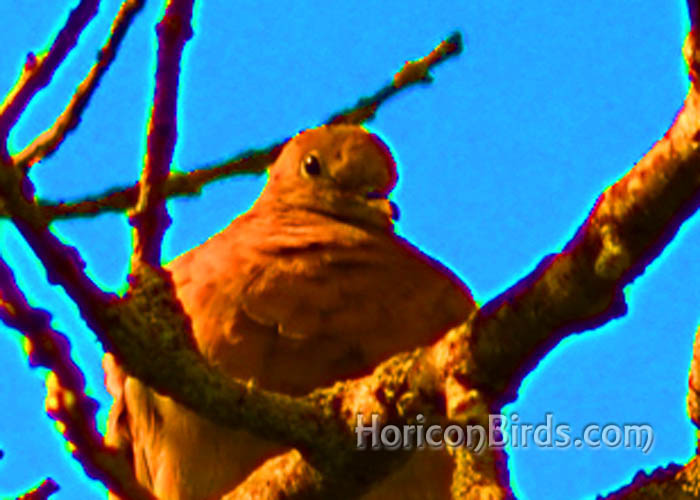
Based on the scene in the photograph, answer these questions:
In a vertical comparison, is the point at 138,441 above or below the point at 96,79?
above

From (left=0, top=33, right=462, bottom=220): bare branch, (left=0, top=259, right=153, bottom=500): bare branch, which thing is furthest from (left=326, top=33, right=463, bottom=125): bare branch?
(left=0, top=259, right=153, bottom=500): bare branch

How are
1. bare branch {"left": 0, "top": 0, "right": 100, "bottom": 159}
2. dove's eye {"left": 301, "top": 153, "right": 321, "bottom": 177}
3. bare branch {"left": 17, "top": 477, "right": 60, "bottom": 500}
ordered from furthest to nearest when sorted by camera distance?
dove's eye {"left": 301, "top": 153, "right": 321, "bottom": 177}
bare branch {"left": 17, "top": 477, "right": 60, "bottom": 500}
bare branch {"left": 0, "top": 0, "right": 100, "bottom": 159}

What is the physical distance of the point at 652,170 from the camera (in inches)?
78.1

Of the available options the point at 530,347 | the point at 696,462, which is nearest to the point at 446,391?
the point at 530,347

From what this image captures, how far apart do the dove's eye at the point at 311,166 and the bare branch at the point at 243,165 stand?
142 cm

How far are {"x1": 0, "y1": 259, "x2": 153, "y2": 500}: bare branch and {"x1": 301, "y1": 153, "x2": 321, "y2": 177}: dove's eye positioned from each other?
2593 millimetres

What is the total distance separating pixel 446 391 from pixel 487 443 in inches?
12.6

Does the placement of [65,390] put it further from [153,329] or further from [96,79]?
[96,79]

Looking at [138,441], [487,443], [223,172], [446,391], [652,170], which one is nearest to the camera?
[652,170]

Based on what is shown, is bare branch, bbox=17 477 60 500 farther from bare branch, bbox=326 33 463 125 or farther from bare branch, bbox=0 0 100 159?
bare branch, bbox=326 33 463 125

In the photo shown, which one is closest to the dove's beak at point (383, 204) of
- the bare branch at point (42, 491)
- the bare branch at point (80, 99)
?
the bare branch at point (80, 99)

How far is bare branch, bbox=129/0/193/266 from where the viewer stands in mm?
2303

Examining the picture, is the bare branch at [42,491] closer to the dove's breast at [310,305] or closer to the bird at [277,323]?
the bird at [277,323]

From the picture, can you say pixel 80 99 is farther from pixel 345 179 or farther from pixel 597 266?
pixel 345 179
